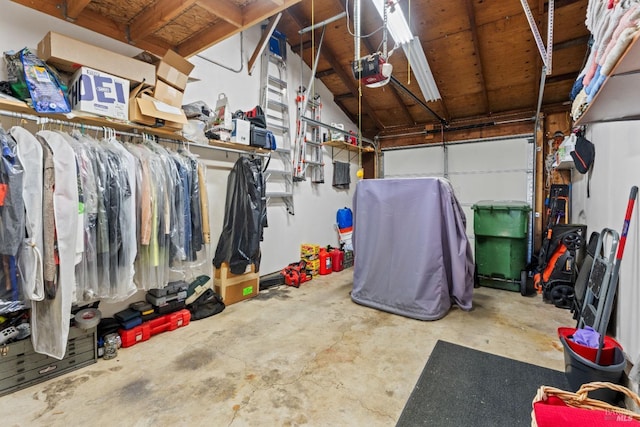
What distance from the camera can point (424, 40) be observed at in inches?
167

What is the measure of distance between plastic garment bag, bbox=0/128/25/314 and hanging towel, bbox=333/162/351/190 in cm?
462

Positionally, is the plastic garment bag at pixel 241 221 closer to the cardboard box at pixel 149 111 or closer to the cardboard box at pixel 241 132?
the cardboard box at pixel 241 132

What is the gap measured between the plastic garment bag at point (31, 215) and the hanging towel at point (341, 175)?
4.52 meters

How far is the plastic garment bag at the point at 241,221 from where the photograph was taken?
3512 millimetres

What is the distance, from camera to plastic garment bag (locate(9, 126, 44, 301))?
1802 millimetres

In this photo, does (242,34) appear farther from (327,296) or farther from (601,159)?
(601,159)

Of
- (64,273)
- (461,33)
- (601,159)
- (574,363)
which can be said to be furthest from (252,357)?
(461,33)

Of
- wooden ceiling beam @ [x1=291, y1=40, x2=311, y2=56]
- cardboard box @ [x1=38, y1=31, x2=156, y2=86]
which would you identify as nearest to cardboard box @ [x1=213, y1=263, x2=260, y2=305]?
cardboard box @ [x1=38, y1=31, x2=156, y2=86]

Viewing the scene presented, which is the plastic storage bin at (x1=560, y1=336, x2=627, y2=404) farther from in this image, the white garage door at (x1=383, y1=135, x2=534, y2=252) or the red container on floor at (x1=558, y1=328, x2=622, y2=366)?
the white garage door at (x1=383, y1=135, x2=534, y2=252)

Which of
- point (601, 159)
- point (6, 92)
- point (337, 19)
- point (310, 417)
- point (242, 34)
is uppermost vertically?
point (337, 19)

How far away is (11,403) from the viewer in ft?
5.90

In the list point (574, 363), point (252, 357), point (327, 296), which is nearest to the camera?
point (574, 363)

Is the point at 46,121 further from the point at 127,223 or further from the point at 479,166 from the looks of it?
the point at 479,166

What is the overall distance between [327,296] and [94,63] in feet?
10.6
